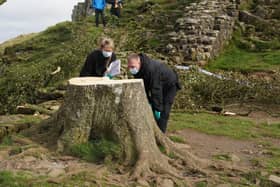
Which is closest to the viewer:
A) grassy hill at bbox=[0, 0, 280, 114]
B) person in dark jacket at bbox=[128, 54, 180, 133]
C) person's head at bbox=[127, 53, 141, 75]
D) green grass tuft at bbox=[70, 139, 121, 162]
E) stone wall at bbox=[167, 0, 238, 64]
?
green grass tuft at bbox=[70, 139, 121, 162]

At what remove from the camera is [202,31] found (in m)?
24.0

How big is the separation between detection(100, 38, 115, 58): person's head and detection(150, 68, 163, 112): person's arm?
107 centimetres

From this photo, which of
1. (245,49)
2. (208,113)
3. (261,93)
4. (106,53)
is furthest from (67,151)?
(245,49)

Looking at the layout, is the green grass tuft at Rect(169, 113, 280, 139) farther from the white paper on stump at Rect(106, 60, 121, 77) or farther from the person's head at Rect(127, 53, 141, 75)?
the person's head at Rect(127, 53, 141, 75)

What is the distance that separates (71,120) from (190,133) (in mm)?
4477

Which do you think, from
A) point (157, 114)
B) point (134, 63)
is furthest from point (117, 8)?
point (134, 63)

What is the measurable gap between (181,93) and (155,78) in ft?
25.0

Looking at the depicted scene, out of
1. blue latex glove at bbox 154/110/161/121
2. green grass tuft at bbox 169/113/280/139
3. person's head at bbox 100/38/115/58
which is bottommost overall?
green grass tuft at bbox 169/113/280/139

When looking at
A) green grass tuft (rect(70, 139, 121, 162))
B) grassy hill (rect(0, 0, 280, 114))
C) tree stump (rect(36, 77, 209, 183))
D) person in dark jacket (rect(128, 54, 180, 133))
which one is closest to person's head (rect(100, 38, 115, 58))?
person in dark jacket (rect(128, 54, 180, 133))

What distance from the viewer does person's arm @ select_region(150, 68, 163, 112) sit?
9367mm

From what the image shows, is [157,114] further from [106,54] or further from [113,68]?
[106,54]

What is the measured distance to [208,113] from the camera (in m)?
16.1

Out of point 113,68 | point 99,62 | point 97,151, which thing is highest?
point 99,62

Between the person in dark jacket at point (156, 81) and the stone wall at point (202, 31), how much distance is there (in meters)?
11.9
